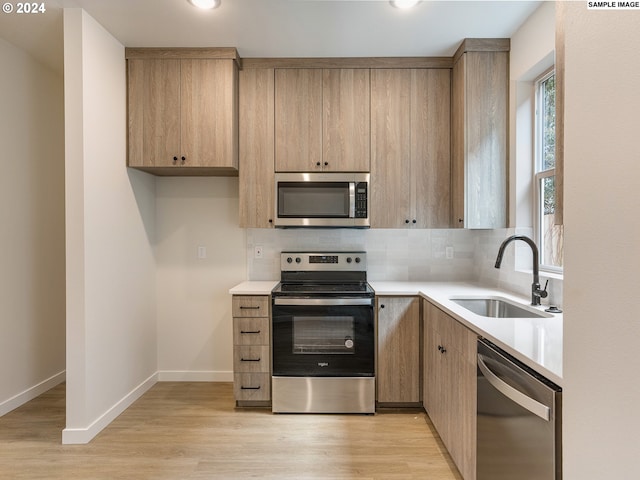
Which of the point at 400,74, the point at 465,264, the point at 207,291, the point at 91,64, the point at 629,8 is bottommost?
the point at 207,291

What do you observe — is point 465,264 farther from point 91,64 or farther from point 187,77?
point 91,64

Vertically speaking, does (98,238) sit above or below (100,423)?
above

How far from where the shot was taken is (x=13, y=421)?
2.41 metres

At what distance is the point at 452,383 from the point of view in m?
1.93

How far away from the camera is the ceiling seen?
6.91ft

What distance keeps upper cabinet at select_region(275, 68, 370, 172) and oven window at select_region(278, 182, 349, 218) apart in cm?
13

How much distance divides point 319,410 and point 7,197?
2.70m

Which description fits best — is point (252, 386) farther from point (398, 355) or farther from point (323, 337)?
point (398, 355)

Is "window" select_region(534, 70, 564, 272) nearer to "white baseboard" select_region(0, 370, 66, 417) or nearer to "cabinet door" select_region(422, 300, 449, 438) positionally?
"cabinet door" select_region(422, 300, 449, 438)

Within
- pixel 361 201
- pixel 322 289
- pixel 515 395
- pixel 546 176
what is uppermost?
pixel 546 176

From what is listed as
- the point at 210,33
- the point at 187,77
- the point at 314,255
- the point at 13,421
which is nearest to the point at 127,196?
the point at 187,77

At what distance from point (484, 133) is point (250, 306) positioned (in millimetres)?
2077

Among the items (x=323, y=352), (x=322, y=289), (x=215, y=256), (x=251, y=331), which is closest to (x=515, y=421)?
(x=323, y=352)

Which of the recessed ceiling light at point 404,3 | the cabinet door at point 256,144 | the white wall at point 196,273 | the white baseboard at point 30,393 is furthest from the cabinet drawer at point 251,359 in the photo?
the recessed ceiling light at point 404,3
